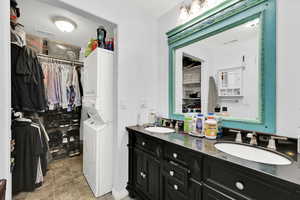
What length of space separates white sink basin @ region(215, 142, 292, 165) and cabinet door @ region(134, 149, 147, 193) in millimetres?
813

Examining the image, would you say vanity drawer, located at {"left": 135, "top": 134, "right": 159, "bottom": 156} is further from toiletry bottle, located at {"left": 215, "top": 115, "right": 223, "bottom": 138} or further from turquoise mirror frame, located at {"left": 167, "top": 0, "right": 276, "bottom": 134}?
turquoise mirror frame, located at {"left": 167, "top": 0, "right": 276, "bottom": 134}

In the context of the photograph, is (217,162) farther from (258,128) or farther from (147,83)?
(147,83)

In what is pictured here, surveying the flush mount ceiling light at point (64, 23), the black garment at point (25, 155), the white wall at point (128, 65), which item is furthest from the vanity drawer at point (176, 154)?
the flush mount ceiling light at point (64, 23)

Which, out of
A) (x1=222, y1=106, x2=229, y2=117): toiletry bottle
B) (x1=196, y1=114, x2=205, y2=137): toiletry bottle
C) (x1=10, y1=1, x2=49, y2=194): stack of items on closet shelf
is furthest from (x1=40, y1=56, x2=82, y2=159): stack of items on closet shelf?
(x1=222, y1=106, x2=229, y2=117): toiletry bottle

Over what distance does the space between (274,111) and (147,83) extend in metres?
1.39

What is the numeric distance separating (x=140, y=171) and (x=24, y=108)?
1615mm

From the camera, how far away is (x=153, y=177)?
1293 millimetres

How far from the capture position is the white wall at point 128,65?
1599 mm

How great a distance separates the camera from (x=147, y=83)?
1.89 meters

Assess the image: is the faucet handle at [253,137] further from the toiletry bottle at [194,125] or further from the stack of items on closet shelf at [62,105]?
the stack of items on closet shelf at [62,105]

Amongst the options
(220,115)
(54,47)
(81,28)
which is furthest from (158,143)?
(54,47)

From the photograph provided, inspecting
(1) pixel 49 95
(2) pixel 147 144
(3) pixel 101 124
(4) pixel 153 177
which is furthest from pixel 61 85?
(4) pixel 153 177

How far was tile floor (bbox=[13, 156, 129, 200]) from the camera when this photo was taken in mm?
1570

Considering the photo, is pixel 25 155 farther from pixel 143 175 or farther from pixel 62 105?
pixel 143 175
